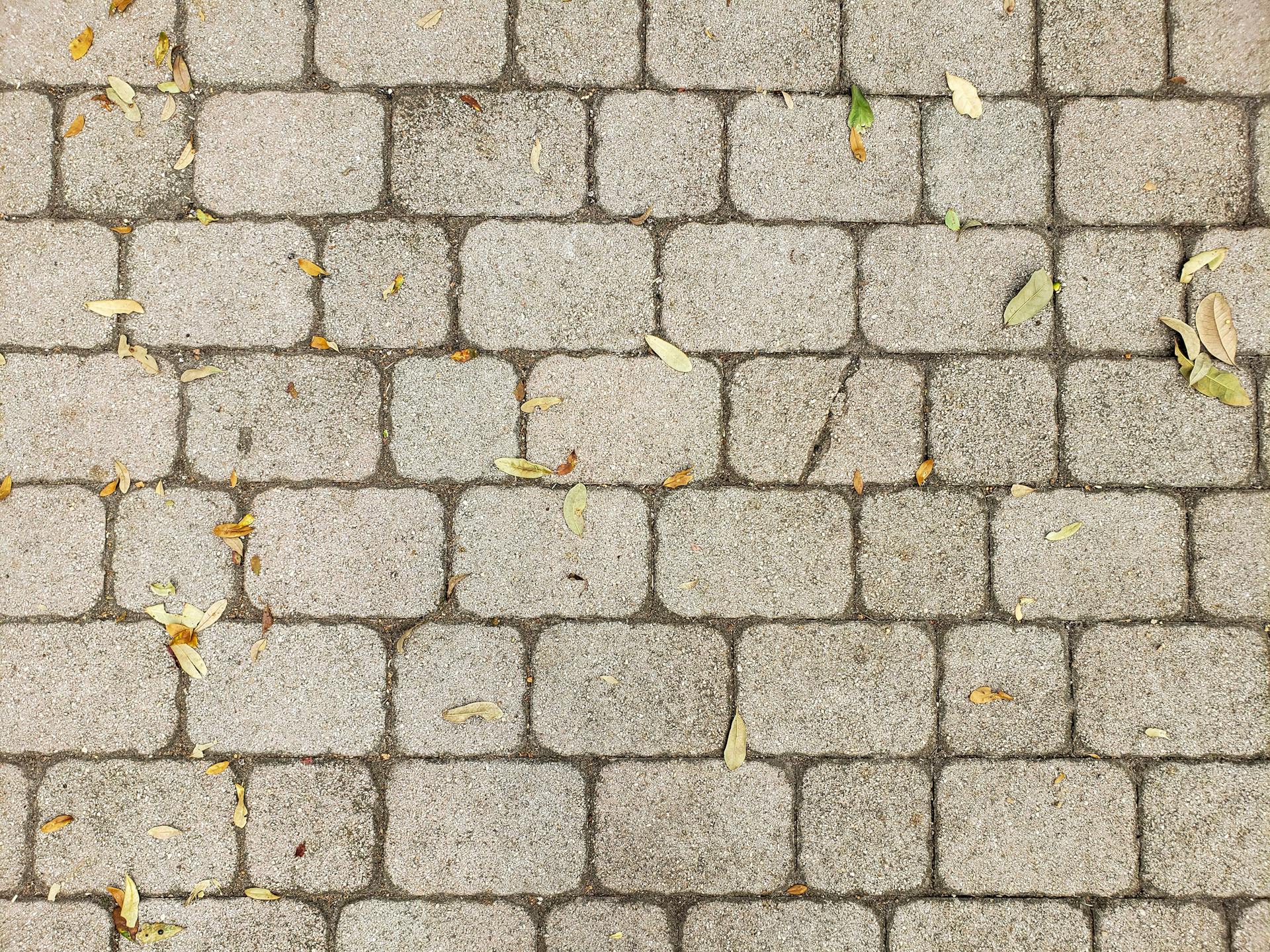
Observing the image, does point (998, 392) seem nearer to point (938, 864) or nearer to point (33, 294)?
point (938, 864)

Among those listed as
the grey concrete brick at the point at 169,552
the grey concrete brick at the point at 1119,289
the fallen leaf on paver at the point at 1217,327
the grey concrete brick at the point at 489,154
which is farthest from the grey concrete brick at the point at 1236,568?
the grey concrete brick at the point at 169,552

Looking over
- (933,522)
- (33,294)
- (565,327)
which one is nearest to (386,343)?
(565,327)

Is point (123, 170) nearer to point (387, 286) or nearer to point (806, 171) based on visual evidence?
point (387, 286)

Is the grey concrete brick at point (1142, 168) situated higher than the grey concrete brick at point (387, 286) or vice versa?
the grey concrete brick at point (1142, 168)

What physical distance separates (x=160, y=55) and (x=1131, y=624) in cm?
337

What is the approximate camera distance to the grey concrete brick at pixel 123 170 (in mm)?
2561

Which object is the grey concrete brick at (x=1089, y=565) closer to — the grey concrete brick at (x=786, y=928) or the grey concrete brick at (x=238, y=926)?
the grey concrete brick at (x=786, y=928)

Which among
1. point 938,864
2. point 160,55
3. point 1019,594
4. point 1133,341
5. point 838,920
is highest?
point 160,55

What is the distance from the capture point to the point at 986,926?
8.20 ft

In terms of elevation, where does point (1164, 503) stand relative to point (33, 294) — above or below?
below

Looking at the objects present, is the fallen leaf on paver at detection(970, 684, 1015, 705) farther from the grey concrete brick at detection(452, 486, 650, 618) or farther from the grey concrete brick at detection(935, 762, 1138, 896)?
the grey concrete brick at detection(452, 486, 650, 618)

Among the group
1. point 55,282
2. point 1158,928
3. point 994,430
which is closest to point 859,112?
point 994,430

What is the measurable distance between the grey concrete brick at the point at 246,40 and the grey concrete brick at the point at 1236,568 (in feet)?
10.0

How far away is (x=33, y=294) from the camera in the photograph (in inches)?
100
